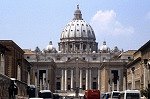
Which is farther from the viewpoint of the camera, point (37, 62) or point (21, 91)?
point (37, 62)

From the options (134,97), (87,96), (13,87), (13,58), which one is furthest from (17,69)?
(13,87)

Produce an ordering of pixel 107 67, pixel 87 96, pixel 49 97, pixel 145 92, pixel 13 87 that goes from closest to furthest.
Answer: pixel 13 87 → pixel 145 92 → pixel 49 97 → pixel 87 96 → pixel 107 67

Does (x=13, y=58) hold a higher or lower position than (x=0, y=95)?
higher

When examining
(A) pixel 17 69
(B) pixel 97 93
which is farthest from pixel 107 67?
(B) pixel 97 93

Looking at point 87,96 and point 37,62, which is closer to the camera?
point 87,96

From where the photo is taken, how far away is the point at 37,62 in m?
176

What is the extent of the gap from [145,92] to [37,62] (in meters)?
111

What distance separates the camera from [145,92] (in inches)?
2640

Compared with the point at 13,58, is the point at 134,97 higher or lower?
lower

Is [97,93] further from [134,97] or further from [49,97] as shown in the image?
[134,97]

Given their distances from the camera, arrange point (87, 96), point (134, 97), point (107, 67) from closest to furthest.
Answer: point (134, 97), point (87, 96), point (107, 67)

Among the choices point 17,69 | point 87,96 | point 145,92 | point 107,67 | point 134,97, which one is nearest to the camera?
point 134,97

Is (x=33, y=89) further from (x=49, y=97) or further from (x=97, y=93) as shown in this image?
(x=97, y=93)

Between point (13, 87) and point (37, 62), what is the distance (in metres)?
133
